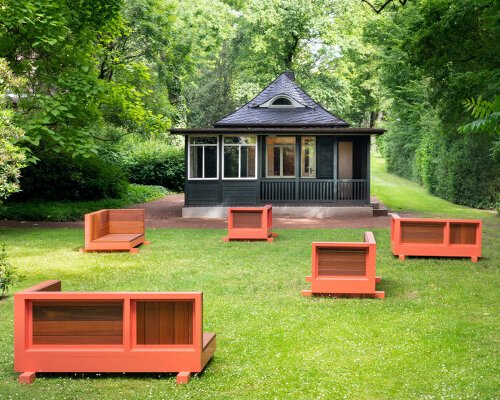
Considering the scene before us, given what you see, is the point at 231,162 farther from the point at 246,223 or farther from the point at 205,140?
the point at 246,223

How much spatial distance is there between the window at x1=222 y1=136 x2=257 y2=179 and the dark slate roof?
2265mm

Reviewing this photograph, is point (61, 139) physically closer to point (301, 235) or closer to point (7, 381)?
point (301, 235)

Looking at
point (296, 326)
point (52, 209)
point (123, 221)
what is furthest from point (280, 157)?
point (296, 326)

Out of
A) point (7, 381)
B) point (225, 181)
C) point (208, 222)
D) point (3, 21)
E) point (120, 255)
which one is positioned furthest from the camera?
point (225, 181)

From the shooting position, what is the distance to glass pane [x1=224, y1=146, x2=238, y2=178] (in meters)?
25.9

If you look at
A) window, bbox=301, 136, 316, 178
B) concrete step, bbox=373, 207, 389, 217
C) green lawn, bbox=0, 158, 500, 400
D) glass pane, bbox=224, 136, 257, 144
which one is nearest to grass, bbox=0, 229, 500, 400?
green lawn, bbox=0, 158, 500, 400

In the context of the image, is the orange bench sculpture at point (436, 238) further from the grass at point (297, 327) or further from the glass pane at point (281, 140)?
the glass pane at point (281, 140)

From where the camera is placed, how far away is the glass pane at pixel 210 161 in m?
25.8

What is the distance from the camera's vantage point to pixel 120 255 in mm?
14258

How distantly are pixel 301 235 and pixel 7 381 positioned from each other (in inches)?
498

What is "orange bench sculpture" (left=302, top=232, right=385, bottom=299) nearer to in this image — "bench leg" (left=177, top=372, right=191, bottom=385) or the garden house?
"bench leg" (left=177, top=372, right=191, bottom=385)

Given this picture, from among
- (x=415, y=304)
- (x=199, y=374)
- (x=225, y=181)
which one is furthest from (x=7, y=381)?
(x=225, y=181)

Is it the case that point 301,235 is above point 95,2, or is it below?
below

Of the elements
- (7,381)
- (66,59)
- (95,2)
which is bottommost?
(7,381)
